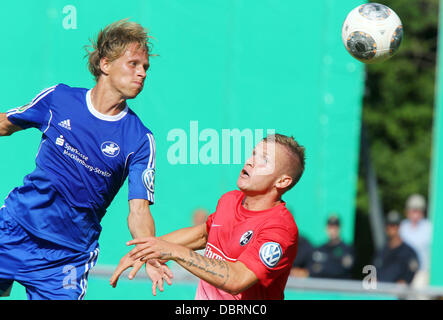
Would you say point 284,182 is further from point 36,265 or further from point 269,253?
point 36,265

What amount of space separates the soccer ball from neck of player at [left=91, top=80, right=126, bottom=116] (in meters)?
2.15

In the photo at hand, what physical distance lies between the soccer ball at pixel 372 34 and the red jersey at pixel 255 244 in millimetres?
1915

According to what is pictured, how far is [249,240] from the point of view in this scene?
493 cm

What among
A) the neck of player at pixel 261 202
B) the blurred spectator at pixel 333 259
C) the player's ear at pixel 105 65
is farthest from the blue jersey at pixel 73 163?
the blurred spectator at pixel 333 259

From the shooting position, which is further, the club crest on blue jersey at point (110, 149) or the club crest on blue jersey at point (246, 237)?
the club crest on blue jersey at point (110, 149)

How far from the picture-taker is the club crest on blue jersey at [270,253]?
4.73 metres

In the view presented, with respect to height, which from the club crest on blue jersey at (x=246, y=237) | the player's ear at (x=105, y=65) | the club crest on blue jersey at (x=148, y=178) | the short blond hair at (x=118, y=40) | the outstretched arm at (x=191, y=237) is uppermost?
the short blond hair at (x=118, y=40)

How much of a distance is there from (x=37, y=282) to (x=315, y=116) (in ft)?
23.9

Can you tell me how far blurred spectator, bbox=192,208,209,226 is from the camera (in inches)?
395

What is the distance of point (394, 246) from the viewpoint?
1023 centimetres

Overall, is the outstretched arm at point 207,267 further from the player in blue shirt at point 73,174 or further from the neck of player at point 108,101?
the neck of player at point 108,101

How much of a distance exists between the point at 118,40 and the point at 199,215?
4.95 m

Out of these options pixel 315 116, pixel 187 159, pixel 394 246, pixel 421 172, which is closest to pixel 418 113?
pixel 421 172
